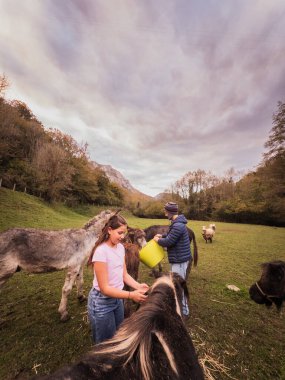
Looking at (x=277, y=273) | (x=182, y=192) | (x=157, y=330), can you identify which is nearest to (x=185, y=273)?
(x=277, y=273)

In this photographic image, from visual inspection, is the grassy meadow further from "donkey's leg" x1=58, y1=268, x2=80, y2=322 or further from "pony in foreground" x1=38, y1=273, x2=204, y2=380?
"pony in foreground" x1=38, y1=273, x2=204, y2=380

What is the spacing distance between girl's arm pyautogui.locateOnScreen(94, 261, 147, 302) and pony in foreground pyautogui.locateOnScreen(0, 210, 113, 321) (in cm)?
269

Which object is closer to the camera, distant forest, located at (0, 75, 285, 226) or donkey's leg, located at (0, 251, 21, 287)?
donkey's leg, located at (0, 251, 21, 287)

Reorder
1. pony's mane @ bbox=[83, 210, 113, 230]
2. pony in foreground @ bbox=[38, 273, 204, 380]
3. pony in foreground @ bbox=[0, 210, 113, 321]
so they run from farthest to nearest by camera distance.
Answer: pony's mane @ bbox=[83, 210, 113, 230], pony in foreground @ bbox=[0, 210, 113, 321], pony in foreground @ bbox=[38, 273, 204, 380]

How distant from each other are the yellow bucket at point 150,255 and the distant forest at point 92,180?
843 inches

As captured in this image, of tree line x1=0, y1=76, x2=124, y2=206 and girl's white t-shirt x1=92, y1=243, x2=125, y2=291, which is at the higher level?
tree line x1=0, y1=76, x2=124, y2=206

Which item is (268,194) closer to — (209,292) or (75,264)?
(209,292)

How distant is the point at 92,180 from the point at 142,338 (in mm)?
40503

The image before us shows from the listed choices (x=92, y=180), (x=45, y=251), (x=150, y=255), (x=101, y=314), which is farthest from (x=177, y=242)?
(x=92, y=180)

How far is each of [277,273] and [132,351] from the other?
3884 millimetres

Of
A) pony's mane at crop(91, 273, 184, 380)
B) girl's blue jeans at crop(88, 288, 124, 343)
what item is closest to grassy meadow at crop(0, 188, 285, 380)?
girl's blue jeans at crop(88, 288, 124, 343)

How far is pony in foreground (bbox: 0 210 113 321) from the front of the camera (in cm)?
368

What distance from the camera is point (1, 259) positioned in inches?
140

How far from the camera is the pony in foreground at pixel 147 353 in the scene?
3.30 feet
